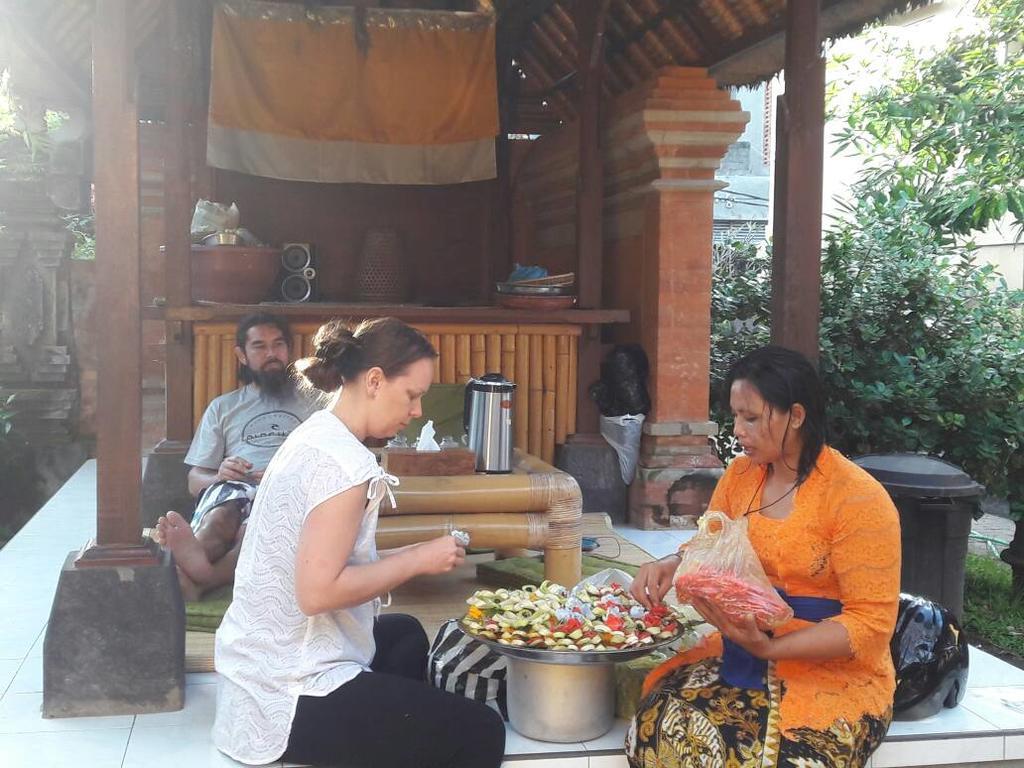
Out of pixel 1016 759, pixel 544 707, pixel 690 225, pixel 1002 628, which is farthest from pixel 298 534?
pixel 1002 628

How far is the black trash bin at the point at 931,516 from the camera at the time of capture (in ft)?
13.4

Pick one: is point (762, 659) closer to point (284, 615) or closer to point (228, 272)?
point (284, 615)

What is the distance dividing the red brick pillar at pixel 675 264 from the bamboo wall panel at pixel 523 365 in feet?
1.57

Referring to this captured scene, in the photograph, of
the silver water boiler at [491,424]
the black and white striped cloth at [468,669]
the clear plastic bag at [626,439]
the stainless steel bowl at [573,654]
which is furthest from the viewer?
the clear plastic bag at [626,439]

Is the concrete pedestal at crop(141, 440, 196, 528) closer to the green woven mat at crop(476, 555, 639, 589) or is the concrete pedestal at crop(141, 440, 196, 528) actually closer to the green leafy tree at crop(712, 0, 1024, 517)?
the green woven mat at crop(476, 555, 639, 589)

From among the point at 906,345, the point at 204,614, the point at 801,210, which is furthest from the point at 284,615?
the point at 906,345

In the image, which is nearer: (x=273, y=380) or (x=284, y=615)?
(x=284, y=615)

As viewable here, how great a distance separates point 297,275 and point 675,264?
2.47 m

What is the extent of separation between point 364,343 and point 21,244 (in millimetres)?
6347

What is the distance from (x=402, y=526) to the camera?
165 inches

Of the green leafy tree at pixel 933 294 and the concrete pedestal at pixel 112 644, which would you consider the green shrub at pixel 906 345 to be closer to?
the green leafy tree at pixel 933 294

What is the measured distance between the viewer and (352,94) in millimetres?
6652

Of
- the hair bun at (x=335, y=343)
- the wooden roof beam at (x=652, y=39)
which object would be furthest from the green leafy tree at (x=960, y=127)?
the hair bun at (x=335, y=343)

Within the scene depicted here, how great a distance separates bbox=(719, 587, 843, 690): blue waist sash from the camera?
2.77 metres
